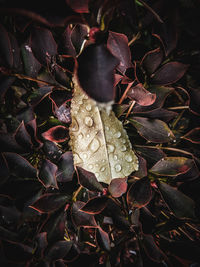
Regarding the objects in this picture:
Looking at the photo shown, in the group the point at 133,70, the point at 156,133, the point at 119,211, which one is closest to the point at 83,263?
the point at 119,211

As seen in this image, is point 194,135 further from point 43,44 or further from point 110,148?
point 43,44

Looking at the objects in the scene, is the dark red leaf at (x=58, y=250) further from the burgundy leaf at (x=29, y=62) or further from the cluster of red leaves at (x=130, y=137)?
the burgundy leaf at (x=29, y=62)

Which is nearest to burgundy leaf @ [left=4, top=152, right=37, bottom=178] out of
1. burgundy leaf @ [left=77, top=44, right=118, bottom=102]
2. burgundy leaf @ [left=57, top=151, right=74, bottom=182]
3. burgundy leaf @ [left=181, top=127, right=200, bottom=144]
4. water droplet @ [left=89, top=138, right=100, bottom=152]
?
burgundy leaf @ [left=57, top=151, right=74, bottom=182]

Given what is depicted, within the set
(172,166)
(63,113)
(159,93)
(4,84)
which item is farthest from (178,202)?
(4,84)

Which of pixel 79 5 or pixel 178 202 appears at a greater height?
pixel 79 5

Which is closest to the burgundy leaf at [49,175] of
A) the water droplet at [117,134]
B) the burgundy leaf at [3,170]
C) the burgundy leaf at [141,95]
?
the burgundy leaf at [3,170]

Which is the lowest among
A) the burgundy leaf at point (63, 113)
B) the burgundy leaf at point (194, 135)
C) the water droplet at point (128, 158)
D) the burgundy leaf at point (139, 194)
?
the burgundy leaf at point (139, 194)

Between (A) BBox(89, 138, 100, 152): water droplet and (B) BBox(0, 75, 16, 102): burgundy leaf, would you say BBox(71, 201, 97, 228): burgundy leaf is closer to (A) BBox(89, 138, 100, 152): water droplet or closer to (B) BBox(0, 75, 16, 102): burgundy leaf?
(A) BBox(89, 138, 100, 152): water droplet
